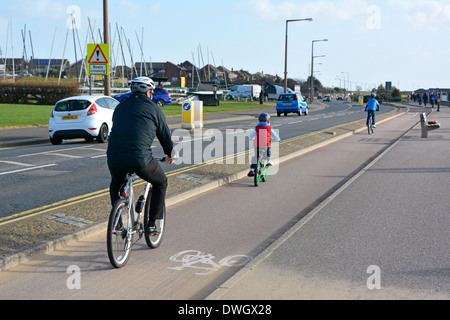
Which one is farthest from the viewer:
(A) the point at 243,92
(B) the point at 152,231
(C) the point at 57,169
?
(A) the point at 243,92

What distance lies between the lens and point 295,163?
552 inches

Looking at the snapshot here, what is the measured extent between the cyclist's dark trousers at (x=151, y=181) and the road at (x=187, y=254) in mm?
500

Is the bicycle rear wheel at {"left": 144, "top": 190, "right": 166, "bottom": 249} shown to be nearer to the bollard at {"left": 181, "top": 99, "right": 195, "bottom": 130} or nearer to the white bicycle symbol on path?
the white bicycle symbol on path

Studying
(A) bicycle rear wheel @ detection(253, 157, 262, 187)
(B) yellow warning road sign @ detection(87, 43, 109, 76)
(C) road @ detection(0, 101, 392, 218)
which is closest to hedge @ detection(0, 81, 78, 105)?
(B) yellow warning road sign @ detection(87, 43, 109, 76)

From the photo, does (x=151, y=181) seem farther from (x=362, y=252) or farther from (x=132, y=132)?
(x=362, y=252)

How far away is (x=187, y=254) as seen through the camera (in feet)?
19.2

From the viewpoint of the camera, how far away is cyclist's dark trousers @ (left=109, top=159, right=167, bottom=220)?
17.8 ft

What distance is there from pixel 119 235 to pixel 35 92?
3780 cm

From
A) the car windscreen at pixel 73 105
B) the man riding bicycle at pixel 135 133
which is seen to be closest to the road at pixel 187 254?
the man riding bicycle at pixel 135 133

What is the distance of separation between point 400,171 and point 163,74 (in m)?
135

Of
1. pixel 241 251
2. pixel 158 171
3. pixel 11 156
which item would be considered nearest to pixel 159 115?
pixel 158 171

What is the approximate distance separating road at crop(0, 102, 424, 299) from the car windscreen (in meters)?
9.11
